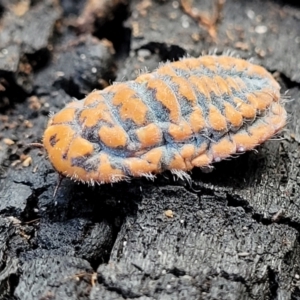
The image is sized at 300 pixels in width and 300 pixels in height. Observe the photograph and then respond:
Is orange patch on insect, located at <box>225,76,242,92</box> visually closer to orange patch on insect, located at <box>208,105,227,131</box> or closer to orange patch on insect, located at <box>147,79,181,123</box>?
orange patch on insect, located at <box>208,105,227,131</box>

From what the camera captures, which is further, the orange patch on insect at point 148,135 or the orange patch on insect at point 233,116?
the orange patch on insect at point 233,116

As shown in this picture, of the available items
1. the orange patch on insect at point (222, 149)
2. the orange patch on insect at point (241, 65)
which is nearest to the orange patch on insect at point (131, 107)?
the orange patch on insect at point (222, 149)

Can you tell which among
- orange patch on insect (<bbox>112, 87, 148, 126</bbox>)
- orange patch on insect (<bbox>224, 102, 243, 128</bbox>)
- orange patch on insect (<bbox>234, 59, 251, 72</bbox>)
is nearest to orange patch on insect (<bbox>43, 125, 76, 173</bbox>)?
orange patch on insect (<bbox>112, 87, 148, 126</bbox>)

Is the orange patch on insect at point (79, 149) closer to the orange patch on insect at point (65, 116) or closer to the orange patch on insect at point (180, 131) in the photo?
the orange patch on insect at point (65, 116)

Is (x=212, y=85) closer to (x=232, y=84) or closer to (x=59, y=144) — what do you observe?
(x=232, y=84)

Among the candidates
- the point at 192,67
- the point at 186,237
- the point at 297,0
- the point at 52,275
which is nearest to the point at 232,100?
the point at 192,67

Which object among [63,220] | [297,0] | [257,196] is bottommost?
[63,220]

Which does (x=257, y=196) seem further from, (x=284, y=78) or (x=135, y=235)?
(x=284, y=78)
